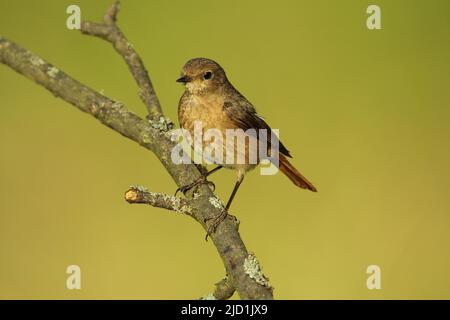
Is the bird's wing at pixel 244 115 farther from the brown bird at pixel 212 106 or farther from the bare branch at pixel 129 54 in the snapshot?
the bare branch at pixel 129 54

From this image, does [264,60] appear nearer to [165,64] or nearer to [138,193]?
[165,64]

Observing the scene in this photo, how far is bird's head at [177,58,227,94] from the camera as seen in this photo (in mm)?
3209

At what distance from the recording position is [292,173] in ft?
11.4

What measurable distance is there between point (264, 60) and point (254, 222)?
133 centimetres

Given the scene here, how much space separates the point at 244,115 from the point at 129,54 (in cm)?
68

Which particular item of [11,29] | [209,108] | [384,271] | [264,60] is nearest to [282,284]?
[384,271]

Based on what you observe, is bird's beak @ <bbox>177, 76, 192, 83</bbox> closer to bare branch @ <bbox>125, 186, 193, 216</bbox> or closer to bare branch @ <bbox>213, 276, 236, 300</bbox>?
bare branch @ <bbox>125, 186, 193, 216</bbox>

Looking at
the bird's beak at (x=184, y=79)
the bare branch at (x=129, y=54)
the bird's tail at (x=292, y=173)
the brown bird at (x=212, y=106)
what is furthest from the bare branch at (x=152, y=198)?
the bird's tail at (x=292, y=173)

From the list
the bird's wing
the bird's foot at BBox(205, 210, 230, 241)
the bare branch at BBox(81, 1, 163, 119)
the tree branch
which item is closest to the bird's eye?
the bird's wing

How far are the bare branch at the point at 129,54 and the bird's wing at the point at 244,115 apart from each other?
44 centimetres

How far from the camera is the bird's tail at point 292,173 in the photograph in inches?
136

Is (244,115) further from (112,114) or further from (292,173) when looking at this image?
(112,114)

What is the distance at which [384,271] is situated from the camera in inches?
163

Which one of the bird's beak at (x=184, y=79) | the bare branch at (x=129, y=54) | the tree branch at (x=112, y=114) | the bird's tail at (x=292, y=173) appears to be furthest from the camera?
the bird's tail at (x=292, y=173)
